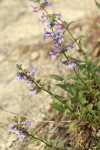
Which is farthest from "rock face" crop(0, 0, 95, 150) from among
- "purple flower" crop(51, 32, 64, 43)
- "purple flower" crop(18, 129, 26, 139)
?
"purple flower" crop(51, 32, 64, 43)

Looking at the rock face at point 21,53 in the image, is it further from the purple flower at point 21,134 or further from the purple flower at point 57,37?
the purple flower at point 57,37

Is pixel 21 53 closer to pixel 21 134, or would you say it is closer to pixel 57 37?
pixel 57 37

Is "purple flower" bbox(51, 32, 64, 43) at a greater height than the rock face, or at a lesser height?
lesser

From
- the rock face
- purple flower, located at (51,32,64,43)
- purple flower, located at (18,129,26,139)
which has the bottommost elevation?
purple flower, located at (18,129,26,139)

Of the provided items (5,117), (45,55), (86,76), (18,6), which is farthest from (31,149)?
(18,6)

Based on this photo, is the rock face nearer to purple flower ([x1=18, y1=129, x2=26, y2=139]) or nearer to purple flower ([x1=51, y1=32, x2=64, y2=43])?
purple flower ([x1=18, y1=129, x2=26, y2=139])

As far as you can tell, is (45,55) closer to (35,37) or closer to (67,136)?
(35,37)


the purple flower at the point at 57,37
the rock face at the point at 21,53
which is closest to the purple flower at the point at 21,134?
the rock face at the point at 21,53

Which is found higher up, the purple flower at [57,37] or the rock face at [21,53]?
the rock face at [21,53]

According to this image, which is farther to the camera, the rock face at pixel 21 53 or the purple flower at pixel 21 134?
the rock face at pixel 21 53

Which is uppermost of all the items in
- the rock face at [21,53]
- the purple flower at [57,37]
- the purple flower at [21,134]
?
the rock face at [21,53]
